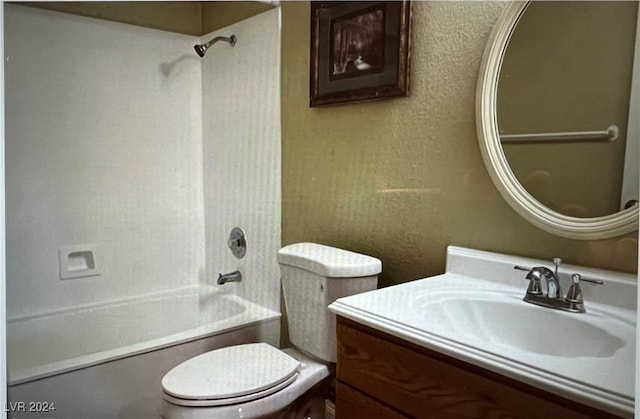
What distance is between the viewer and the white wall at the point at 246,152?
5.84ft

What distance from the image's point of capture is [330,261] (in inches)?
49.6

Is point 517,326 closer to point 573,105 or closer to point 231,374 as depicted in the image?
point 573,105

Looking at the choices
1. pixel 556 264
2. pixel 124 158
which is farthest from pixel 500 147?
pixel 124 158

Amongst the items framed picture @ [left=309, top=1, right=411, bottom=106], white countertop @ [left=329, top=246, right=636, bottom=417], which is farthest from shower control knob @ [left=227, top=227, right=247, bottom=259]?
white countertop @ [left=329, top=246, right=636, bottom=417]

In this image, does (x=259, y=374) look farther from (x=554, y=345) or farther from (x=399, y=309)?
(x=554, y=345)

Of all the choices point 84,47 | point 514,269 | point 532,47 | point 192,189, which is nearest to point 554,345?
point 514,269

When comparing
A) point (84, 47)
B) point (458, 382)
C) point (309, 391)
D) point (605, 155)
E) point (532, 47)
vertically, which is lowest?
point (309, 391)

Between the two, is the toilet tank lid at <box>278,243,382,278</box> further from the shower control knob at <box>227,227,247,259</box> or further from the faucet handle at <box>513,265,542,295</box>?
the shower control knob at <box>227,227,247,259</box>

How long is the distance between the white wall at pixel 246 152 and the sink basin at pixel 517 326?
0.92 metres

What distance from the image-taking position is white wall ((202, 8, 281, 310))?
1.78 meters

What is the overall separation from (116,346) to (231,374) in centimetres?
60

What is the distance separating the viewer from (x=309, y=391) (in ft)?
4.34

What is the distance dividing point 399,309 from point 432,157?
492 mm

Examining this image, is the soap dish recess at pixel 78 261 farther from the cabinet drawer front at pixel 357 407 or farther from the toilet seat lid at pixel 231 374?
the cabinet drawer front at pixel 357 407
